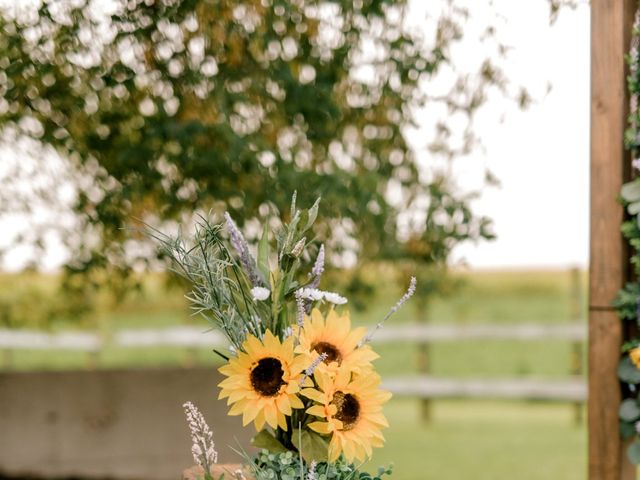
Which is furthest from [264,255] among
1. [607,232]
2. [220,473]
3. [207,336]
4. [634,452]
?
[207,336]

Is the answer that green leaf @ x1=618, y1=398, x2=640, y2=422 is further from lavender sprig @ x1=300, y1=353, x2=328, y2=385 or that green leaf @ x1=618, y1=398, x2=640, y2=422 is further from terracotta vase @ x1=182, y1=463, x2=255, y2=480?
lavender sprig @ x1=300, y1=353, x2=328, y2=385

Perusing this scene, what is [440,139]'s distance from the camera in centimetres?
397

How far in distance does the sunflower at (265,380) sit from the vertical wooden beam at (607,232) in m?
1.71

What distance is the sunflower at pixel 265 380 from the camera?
1355 mm

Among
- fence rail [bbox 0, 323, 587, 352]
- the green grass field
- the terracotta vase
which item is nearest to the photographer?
the terracotta vase

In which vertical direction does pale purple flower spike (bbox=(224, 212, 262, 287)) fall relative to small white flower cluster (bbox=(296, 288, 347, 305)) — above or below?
above

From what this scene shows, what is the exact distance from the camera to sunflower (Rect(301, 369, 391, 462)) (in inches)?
53.5

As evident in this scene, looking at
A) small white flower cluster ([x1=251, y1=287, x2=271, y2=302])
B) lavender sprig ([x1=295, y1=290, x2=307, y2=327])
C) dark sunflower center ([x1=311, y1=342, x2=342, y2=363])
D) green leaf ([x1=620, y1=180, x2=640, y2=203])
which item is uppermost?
green leaf ([x1=620, y1=180, x2=640, y2=203])

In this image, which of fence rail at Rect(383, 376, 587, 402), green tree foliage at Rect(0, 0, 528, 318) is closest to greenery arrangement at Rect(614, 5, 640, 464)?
green tree foliage at Rect(0, 0, 528, 318)

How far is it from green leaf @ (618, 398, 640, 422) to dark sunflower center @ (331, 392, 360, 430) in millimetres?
1645

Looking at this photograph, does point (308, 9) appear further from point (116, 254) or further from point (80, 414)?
point (80, 414)

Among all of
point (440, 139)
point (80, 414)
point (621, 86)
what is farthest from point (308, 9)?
point (80, 414)

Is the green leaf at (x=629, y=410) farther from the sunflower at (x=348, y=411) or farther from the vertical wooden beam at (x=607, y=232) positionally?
the sunflower at (x=348, y=411)

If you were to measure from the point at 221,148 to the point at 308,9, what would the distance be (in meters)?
0.70
